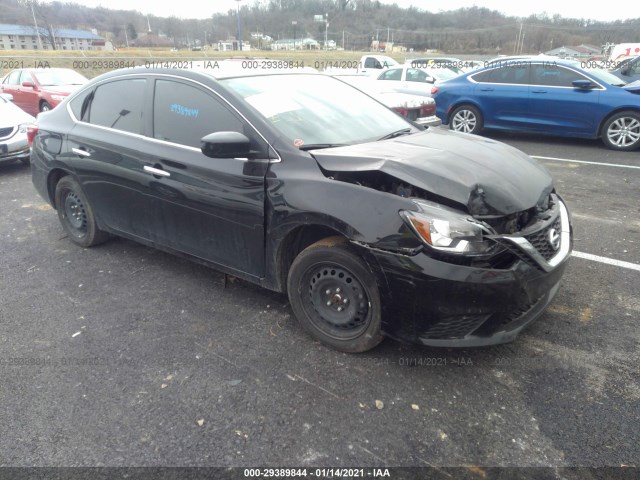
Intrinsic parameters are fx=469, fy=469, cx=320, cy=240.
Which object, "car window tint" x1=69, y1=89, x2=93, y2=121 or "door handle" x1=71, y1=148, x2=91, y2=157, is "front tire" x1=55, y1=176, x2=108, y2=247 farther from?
"car window tint" x1=69, y1=89, x2=93, y2=121

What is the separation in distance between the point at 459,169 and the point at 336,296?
106cm

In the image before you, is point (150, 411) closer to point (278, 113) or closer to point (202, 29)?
point (278, 113)

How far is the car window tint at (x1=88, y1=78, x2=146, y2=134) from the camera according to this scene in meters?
3.81

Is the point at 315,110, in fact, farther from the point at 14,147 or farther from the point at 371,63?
the point at 371,63

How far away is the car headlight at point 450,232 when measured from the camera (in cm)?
242

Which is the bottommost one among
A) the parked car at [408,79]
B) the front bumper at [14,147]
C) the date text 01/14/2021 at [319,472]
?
the date text 01/14/2021 at [319,472]

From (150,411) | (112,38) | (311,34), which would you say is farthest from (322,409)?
(112,38)

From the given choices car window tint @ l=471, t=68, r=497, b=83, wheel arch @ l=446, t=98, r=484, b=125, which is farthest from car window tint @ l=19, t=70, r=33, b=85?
car window tint @ l=471, t=68, r=497, b=83

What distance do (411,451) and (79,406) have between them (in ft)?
5.81

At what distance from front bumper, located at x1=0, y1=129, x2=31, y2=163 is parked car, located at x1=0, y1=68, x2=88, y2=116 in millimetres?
4856

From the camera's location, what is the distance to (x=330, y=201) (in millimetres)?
2713

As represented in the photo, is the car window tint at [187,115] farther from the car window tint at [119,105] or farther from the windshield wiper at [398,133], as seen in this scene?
the windshield wiper at [398,133]

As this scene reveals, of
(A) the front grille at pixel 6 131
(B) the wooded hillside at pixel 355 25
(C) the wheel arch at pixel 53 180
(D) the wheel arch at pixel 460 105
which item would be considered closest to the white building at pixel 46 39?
(B) the wooded hillside at pixel 355 25

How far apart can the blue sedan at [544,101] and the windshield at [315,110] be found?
6380mm
